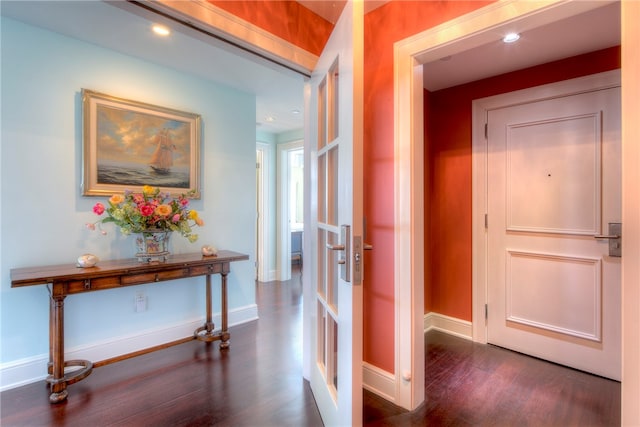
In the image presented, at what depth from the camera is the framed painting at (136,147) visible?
2275 millimetres

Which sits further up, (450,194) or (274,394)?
(450,194)

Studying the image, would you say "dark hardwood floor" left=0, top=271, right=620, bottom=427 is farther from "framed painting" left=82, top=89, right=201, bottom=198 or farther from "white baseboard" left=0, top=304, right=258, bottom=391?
"framed painting" left=82, top=89, right=201, bottom=198

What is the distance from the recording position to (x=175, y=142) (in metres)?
2.70

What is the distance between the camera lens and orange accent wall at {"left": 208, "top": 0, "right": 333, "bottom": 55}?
61.0 inches

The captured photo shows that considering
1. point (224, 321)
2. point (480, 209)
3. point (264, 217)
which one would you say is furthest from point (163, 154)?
point (480, 209)

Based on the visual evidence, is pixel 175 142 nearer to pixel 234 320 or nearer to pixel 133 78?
pixel 133 78

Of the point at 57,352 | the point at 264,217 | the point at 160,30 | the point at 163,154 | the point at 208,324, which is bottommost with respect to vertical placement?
the point at 208,324

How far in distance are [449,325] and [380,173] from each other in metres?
1.86

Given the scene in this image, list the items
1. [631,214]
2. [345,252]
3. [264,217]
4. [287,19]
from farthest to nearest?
1. [264,217]
2. [287,19]
3. [345,252]
4. [631,214]

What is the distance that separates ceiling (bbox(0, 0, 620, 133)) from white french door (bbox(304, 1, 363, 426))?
0.48 meters

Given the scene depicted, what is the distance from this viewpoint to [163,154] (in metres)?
2.64

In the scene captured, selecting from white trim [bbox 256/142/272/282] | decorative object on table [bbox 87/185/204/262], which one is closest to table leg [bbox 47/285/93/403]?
decorative object on table [bbox 87/185/204/262]

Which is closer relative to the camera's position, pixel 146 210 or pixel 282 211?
pixel 146 210

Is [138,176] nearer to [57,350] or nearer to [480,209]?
[57,350]
